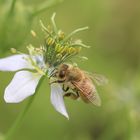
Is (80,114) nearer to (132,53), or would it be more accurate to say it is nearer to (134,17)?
(132,53)

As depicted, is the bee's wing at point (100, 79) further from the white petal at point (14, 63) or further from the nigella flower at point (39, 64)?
the white petal at point (14, 63)

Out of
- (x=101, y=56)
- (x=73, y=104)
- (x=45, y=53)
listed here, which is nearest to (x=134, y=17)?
(x=101, y=56)

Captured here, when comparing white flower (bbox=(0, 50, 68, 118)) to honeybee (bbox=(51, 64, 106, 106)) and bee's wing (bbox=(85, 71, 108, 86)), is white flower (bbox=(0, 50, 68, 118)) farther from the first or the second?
bee's wing (bbox=(85, 71, 108, 86))

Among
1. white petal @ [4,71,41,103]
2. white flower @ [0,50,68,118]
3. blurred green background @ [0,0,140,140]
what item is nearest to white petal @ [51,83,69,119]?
white flower @ [0,50,68,118]

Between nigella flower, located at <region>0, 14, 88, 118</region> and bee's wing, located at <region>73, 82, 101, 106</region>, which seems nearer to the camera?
nigella flower, located at <region>0, 14, 88, 118</region>

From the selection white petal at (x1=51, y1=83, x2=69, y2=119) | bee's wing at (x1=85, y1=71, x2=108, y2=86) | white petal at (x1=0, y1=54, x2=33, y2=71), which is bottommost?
white petal at (x1=51, y1=83, x2=69, y2=119)

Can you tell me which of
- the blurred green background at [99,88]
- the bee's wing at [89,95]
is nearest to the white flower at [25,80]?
the bee's wing at [89,95]
